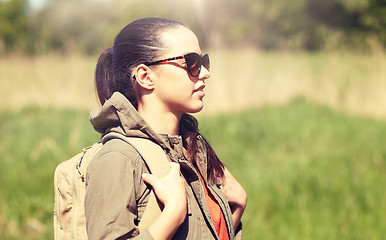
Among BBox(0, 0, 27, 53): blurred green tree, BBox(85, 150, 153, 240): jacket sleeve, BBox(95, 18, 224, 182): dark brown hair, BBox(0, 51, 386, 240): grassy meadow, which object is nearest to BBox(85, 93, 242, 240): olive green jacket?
BBox(85, 150, 153, 240): jacket sleeve

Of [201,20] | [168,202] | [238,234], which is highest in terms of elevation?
[168,202]

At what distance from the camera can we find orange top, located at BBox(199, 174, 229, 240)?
1497mm

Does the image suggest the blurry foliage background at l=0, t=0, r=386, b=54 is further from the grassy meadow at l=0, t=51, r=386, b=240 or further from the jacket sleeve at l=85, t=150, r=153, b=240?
the jacket sleeve at l=85, t=150, r=153, b=240

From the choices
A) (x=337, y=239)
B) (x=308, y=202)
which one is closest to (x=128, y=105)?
(x=337, y=239)

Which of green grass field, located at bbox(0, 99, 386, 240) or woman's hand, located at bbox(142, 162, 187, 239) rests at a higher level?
woman's hand, located at bbox(142, 162, 187, 239)

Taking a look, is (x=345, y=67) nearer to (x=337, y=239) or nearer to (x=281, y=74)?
(x=281, y=74)

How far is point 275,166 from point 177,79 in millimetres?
4488

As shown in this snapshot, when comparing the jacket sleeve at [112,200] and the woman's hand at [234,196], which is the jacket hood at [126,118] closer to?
the jacket sleeve at [112,200]

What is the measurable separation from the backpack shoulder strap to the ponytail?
0.82 ft

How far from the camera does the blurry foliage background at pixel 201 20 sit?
2459cm

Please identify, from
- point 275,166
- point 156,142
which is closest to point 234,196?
point 156,142

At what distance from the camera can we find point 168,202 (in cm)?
126

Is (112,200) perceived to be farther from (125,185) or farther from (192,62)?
(192,62)

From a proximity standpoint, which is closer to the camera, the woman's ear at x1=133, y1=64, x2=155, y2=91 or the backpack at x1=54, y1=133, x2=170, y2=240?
the backpack at x1=54, y1=133, x2=170, y2=240
